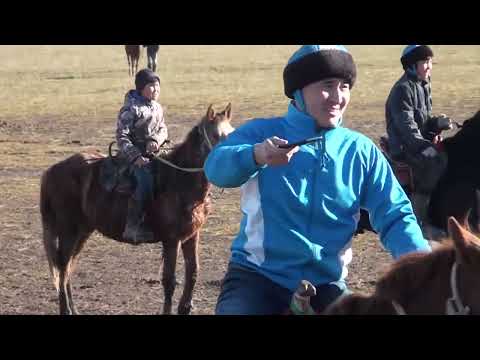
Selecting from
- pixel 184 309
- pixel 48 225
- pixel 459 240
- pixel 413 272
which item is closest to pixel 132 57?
pixel 48 225

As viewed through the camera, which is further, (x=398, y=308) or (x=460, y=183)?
(x=460, y=183)

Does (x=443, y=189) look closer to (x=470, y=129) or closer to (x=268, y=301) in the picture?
(x=470, y=129)

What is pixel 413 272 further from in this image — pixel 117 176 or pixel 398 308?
pixel 117 176

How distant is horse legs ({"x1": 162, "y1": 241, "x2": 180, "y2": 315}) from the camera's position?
761cm

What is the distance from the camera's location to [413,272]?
269 centimetres

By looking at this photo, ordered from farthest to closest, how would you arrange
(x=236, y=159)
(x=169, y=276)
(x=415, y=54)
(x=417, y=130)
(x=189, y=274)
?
(x=415, y=54) < (x=417, y=130) < (x=189, y=274) < (x=169, y=276) < (x=236, y=159)

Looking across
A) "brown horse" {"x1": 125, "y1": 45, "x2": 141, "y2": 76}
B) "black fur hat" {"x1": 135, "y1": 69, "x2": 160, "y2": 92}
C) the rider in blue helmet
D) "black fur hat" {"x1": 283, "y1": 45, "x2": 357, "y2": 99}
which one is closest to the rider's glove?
the rider in blue helmet

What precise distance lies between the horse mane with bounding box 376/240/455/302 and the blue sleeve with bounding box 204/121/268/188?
2.31 ft

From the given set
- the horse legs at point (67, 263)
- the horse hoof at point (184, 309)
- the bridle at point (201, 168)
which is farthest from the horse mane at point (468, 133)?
the horse legs at point (67, 263)

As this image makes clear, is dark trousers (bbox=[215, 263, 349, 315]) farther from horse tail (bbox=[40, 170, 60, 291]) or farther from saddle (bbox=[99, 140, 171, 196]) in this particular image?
horse tail (bbox=[40, 170, 60, 291])

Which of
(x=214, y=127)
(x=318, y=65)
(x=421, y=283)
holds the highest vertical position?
(x=318, y=65)

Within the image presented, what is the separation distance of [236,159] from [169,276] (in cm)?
452

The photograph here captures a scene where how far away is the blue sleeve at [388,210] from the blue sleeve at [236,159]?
46cm

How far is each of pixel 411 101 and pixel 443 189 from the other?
0.88m
